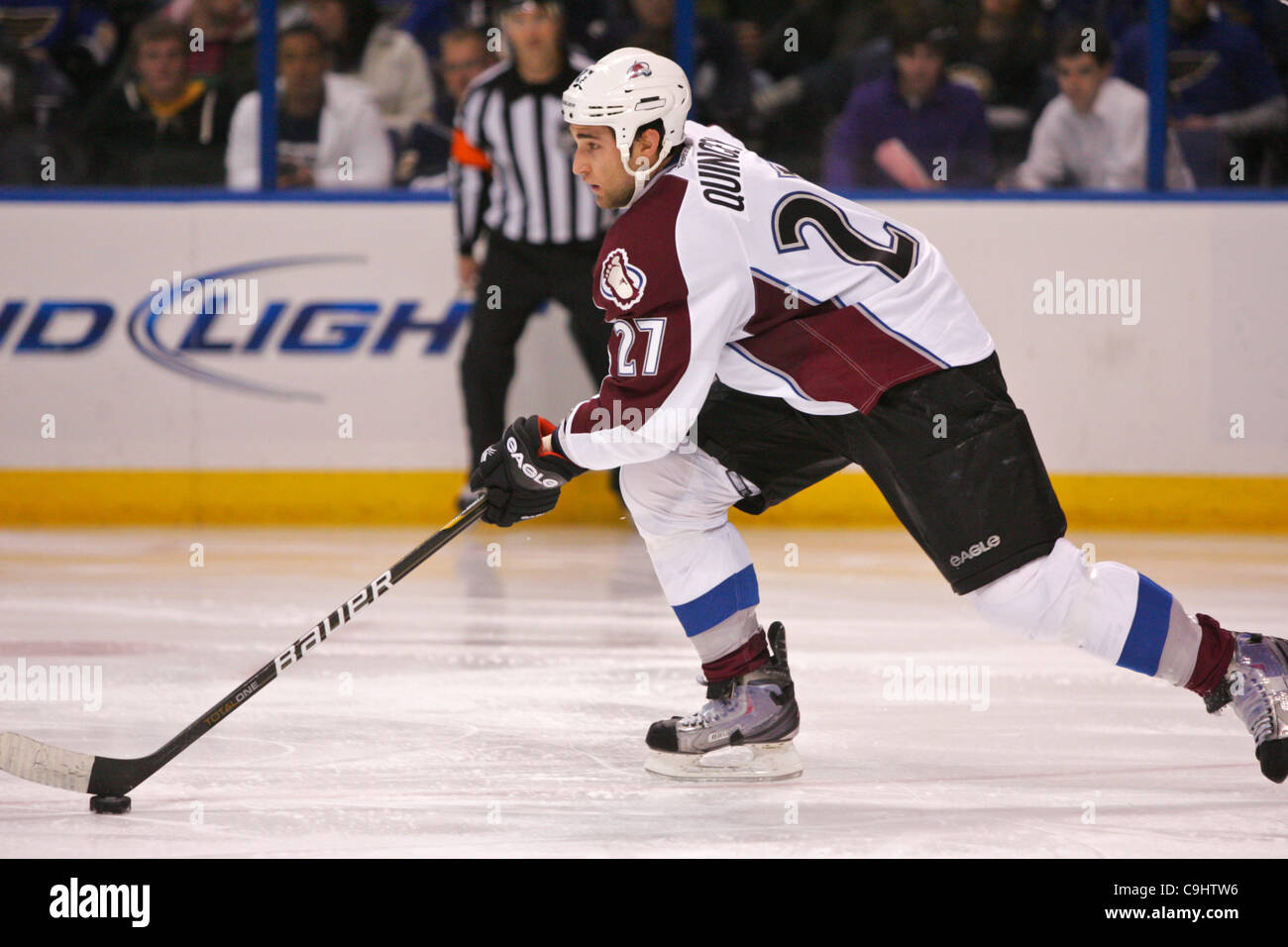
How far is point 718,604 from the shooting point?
2.72m

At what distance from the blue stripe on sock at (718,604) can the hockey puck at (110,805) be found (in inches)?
33.1

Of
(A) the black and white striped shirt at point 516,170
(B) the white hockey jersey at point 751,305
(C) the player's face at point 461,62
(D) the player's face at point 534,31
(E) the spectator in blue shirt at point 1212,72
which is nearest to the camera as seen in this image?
(B) the white hockey jersey at point 751,305

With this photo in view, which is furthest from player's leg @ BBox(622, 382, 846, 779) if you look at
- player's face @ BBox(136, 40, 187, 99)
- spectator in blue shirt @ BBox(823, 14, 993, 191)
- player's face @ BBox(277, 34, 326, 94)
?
player's face @ BBox(136, 40, 187, 99)

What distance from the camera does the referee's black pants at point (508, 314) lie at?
18.6 feet

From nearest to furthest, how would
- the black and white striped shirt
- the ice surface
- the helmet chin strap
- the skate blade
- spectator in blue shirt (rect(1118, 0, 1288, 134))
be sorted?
the ice surface
the helmet chin strap
the skate blade
the black and white striped shirt
spectator in blue shirt (rect(1118, 0, 1288, 134))

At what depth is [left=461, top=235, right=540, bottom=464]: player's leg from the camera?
5688 millimetres

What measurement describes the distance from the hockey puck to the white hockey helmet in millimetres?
1116

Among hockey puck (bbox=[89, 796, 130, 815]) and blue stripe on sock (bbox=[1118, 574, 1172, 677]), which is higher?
blue stripe on sock (bbox=[1118, 574, 1172, 677])

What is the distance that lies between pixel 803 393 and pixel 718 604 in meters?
0.36

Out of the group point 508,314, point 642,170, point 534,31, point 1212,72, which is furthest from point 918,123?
point 642,170

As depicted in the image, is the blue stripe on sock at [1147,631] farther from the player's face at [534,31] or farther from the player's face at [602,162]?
the player's face at [534,31]

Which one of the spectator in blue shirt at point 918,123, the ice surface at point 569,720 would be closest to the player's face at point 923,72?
the spectator in blue shirt at point 918,123

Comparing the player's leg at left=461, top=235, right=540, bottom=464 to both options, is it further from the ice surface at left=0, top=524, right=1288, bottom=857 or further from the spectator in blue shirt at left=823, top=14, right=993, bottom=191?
the spectator in blue shirt at left=823, top=14, right=993, bottom=191

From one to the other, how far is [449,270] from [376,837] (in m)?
3.78
